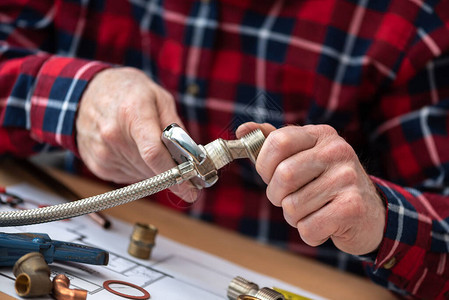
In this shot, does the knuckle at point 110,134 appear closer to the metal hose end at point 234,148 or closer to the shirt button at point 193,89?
the metal hose end at point 234,148

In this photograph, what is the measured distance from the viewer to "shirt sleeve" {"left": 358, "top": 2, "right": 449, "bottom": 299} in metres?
0.52

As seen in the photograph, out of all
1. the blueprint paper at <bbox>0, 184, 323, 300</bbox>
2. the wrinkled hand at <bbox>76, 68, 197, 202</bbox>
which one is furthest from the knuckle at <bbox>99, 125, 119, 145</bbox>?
the blueprint paper at <bbox>0, 184, 323, 300</bbox>

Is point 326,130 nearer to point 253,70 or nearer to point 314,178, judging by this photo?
point 314,178

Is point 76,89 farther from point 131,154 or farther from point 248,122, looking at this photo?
point 248,122

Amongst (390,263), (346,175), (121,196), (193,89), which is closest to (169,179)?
(121,196)

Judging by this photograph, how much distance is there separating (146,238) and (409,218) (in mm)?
259

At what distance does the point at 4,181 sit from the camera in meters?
0.63

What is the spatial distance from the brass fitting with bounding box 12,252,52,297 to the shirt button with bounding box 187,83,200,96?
A: 45 cm

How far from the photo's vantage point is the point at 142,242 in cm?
50

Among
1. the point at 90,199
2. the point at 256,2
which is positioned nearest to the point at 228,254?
the point at 90,199

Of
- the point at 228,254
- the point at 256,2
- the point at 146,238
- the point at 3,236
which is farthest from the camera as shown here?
the point at 256,2

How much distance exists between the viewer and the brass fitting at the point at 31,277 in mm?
355

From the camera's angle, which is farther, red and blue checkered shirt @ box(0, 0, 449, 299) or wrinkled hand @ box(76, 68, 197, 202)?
red and blue checkered shirt @ box(0, 0, 449, 299)

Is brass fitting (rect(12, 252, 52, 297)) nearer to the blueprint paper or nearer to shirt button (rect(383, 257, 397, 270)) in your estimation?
the blueprint paper
